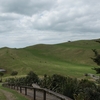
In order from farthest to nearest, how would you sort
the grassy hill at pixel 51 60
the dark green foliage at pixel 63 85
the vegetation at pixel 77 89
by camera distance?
1. the grassy hill at pixel 51 60
2. the dark green foliage at pixel 63 85
3. the vegetation at pixel 77 89

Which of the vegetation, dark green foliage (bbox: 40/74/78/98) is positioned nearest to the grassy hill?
dark green foliage (bbox: 40/74/78/98)

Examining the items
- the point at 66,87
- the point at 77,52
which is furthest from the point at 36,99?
the point at 77,52

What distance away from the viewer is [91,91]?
10.5 meters

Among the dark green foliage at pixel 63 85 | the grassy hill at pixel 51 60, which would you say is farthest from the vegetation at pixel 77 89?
the grassy hill at pixel 51 60

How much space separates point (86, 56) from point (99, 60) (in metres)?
95.0

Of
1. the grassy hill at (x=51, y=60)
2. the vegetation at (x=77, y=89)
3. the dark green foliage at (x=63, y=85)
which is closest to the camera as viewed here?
the vegetation at (x=77, y=89)

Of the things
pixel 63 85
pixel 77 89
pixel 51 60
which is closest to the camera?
pixel 77 89

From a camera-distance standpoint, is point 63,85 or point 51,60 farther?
point 51,60

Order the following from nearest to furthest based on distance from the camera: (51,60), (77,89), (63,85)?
(77,89)
(63,85)
(51,60)

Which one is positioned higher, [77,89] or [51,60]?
[77,89]

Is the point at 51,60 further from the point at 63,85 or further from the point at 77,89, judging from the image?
the point at 77,89

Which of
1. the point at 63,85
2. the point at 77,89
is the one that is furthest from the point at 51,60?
the point at 77,89

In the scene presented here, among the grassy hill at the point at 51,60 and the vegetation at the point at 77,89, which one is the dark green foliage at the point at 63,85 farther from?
the grassy hill at the point at 51,60

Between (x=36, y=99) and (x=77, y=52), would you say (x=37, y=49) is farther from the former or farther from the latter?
(x=36, y=99)
